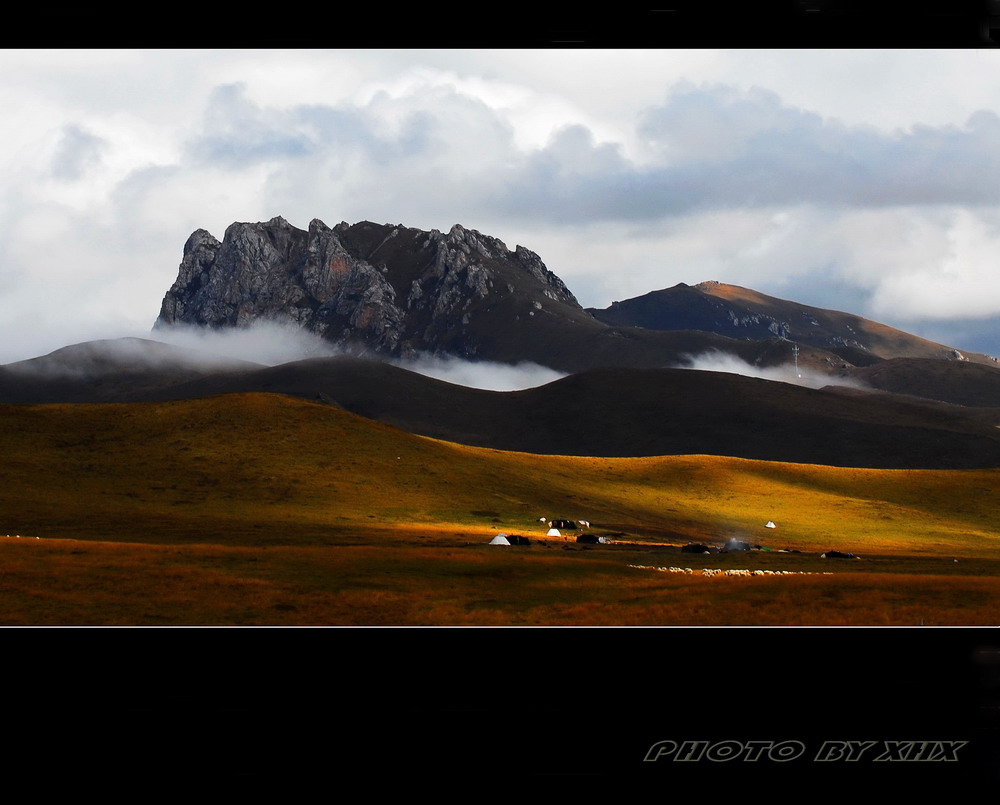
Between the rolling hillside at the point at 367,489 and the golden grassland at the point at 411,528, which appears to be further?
the rolling hillside at the point at 367,489

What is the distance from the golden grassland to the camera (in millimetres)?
27828

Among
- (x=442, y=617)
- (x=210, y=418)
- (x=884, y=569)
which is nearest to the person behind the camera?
(x=442, y=617)

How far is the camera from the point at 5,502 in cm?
7150

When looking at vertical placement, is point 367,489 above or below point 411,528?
above

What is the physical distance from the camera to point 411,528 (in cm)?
6944

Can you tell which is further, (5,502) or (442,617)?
(5,502)

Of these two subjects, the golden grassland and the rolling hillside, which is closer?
the golden grassland

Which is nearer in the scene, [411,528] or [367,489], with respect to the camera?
[411,528]

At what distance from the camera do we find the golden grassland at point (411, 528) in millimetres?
27828
